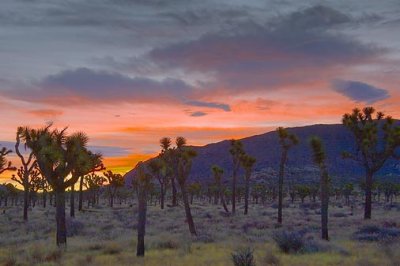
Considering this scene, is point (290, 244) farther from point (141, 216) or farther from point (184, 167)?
A: point (184, 167)

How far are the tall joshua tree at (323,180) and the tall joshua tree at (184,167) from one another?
7812 millimetres

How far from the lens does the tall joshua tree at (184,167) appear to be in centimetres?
2950

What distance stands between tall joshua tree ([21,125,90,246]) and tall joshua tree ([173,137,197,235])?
22.0 feet

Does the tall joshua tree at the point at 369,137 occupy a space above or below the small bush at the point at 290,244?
above

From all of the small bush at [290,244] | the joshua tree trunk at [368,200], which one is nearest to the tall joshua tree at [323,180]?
the small bush at [290,244]

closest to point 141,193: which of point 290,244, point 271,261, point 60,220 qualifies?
point 271,261

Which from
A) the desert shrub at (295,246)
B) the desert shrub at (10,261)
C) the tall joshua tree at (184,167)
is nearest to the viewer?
the desert shrub at (10,261)

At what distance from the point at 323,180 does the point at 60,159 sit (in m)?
13.4

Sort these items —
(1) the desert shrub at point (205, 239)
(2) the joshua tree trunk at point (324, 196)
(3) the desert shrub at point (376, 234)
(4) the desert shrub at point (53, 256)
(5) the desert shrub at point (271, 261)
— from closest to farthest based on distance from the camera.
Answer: (5) the desert shrub at point (271, 261) < (4) the desert shrub at point (53, 256) < (3) the desert shrub at point (376, 234) < (1) the desert shrub at point (205, 239) < (2) the joshua tree trunk at point (324, 196)

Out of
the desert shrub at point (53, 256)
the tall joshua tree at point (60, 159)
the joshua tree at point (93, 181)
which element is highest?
the tall joshua tree at point (60, 159)

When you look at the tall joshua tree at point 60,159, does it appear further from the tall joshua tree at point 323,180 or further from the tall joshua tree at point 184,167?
the tall joshua tree at point 323,180

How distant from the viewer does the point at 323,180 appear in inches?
987

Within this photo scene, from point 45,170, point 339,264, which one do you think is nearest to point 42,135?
point 45,170

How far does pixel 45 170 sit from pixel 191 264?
36.5ft
